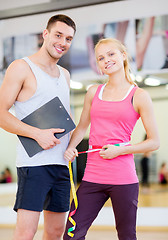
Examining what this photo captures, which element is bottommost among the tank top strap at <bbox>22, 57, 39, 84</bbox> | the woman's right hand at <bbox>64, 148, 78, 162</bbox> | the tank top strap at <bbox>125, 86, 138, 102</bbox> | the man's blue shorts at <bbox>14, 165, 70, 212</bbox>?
the man's blue shorts at <bbox>14, 165, 70, 212</bbox>

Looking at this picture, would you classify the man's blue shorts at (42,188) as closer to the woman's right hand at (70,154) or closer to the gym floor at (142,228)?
the woman's right hand at (70,154)

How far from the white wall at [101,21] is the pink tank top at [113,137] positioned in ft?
6.82

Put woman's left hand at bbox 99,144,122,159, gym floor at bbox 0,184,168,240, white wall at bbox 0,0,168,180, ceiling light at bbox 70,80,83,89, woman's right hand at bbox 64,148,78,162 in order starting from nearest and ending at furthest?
woman's left hand at bbox 99,144,122,159 → woman's right hand at bbox 64,148,78,162 → gym floor at bbox 0,184,168,240 → white wall at bbox 0,0,168,180 → ceiling light at bbox 70,80,83,89

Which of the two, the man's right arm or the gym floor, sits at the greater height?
the man's right arm

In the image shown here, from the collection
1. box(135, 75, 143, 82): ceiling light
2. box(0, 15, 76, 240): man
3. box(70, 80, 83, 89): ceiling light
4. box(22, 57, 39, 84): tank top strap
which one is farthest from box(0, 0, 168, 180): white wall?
box(22, 57, 39, 84): tank top strap

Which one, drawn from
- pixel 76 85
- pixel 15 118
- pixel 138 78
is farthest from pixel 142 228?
Answer: pixel 15 118

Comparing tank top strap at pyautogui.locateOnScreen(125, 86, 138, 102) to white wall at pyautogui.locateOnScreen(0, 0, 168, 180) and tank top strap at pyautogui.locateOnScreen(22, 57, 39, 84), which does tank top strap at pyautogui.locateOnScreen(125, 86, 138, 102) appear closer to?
tank top strap at pyautogui.locateOnScreen(22, 57, 39, 84)

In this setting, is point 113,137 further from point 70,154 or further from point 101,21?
point 101,21

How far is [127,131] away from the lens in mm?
1727

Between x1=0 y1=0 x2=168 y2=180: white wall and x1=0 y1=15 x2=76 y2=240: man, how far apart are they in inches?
78.3

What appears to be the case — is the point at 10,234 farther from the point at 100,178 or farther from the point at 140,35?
the point at 140,35

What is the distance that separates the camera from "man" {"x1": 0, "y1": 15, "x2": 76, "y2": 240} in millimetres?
1729

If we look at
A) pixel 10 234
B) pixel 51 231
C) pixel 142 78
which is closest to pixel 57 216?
pixel 51 231

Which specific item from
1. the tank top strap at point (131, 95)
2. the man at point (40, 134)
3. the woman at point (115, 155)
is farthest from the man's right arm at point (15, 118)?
the tank top strap at point (131, 95)
